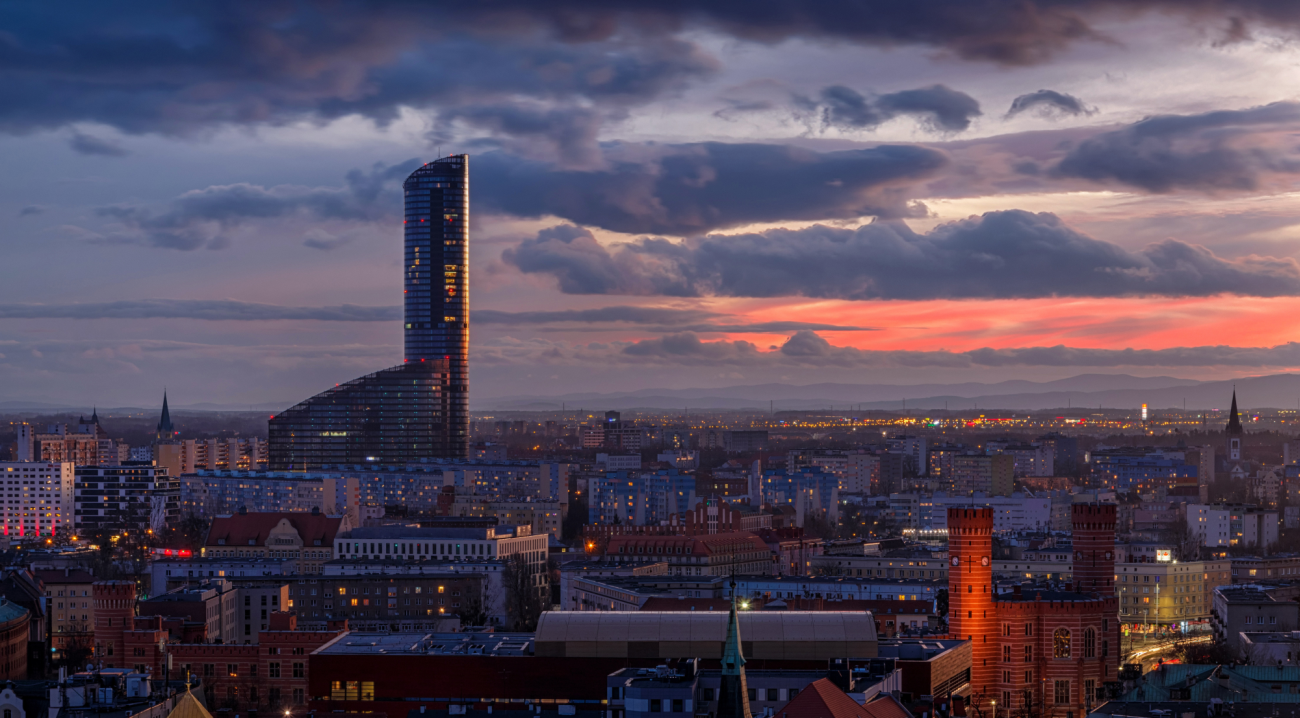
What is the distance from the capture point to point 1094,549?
107688mm

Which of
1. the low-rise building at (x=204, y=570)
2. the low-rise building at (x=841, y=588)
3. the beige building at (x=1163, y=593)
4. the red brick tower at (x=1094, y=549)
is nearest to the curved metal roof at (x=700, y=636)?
the red brick tower at (x=1094, y=549)

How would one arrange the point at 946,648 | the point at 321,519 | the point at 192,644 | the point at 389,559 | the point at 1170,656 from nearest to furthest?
the point at 946,648
the point at 192,644
the point at 1170,656
the point at 389,559
the point at 321,519

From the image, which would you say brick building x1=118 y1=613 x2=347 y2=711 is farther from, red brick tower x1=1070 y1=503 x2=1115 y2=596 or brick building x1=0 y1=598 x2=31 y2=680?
red brick tower x1=1070 y1=503 x2=1115 y2=596

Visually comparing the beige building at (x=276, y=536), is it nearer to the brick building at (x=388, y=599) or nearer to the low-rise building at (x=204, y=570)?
the low-rise building at (x=204, y=570)

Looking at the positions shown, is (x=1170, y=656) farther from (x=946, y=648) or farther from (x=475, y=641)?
(x=475, y=641)

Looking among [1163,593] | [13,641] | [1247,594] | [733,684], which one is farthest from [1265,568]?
[733,684]

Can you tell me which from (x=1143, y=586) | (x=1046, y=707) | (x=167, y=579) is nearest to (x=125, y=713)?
(x=1046, y=707)

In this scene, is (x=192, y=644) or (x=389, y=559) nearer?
(x=192, y=644)

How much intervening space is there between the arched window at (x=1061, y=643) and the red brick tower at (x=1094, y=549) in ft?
15.7

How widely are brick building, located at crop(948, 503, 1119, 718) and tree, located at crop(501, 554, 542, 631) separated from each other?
4300cm

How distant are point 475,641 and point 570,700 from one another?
367 inches

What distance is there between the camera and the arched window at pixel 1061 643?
10246cm

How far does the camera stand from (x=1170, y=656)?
412 feet

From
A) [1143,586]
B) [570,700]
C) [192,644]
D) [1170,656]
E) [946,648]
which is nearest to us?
[570,700]
